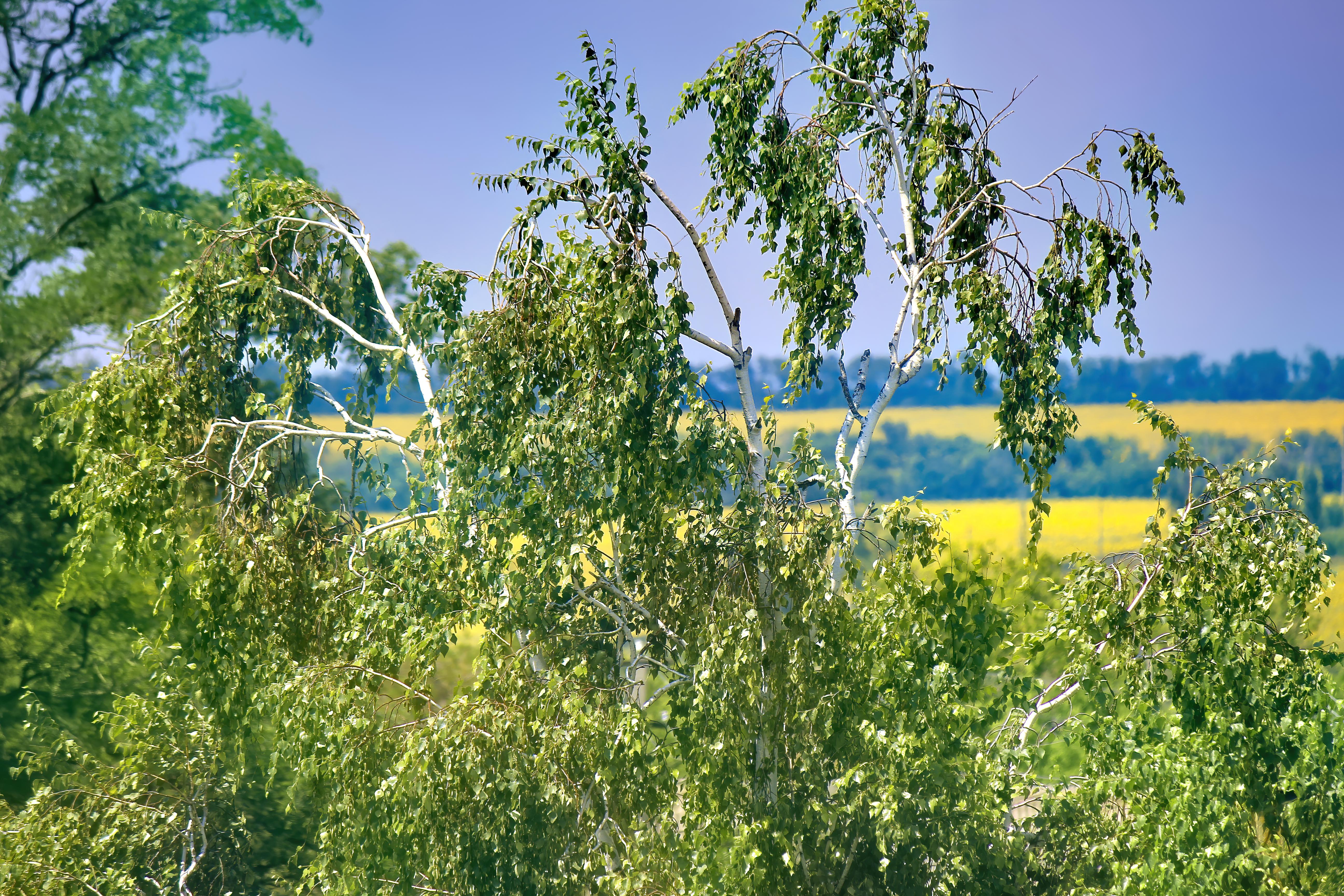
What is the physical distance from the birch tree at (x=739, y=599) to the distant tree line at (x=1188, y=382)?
13533mm

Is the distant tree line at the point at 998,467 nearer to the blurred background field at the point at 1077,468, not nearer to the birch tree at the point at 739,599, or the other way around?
the blurred background field at the point at 1077,468

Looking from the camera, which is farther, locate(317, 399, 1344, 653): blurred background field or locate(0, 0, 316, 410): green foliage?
locate(317, 399, 1344, 653): blurred background field

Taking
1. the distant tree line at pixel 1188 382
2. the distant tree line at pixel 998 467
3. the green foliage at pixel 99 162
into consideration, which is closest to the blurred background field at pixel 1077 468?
the distant tree line at pixel 998 467

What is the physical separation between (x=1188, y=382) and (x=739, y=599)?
24412 millimetres

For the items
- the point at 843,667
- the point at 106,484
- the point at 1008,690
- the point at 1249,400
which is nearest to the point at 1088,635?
the point at 1008,690

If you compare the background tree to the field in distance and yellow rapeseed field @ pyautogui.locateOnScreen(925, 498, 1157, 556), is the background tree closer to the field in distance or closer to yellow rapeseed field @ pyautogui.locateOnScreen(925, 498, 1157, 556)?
the field in distance

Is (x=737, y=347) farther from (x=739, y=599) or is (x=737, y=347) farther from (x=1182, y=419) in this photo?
(x=1182, y=419)

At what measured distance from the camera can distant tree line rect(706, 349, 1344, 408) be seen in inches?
918

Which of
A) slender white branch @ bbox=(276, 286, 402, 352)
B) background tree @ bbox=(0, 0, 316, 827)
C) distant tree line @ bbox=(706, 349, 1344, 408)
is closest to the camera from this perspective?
slender white branch @ bbox=(276, 286, 402, 352)

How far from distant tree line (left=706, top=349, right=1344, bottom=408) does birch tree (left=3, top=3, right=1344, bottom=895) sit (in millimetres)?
13533

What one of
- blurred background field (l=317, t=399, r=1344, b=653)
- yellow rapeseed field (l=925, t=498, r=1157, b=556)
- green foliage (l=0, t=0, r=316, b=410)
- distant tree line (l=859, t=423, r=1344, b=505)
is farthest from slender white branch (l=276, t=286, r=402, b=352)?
yellow rapeseed field (l=925, t=498, r=1157, b=556)

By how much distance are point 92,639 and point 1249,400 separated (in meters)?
26.2

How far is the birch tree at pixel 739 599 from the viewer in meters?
5.13

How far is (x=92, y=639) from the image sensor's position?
12.0m
